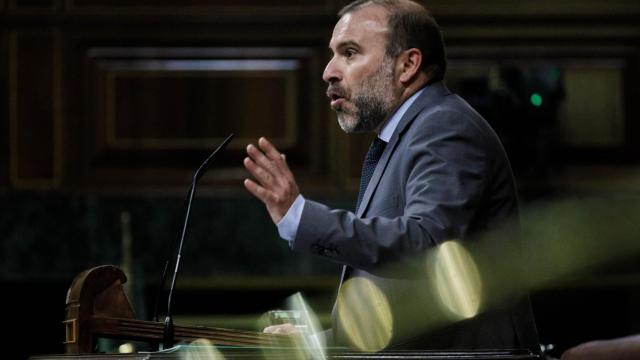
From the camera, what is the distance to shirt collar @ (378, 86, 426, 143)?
2.48m

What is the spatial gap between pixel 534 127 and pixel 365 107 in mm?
2343

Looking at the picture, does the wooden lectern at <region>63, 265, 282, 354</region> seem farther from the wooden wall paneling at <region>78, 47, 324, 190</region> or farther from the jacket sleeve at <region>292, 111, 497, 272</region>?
the wooden wall paneling at <region>78, 47, 324, 190</region>

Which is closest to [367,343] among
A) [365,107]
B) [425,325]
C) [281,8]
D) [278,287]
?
[425,325]

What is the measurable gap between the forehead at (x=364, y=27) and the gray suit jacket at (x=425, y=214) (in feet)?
0.57

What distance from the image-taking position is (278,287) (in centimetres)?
461

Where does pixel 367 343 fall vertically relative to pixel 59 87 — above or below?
below

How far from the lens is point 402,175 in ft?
7.38

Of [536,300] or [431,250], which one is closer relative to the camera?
[431,250]

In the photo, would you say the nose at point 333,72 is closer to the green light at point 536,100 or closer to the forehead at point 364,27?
the forehead at point 364,27

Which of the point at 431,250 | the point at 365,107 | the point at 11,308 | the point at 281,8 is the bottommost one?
the point at 11,308

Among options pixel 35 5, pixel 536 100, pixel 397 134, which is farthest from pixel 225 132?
pixel 397 134

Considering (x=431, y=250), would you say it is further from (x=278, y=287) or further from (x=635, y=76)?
(x=635, y=76)

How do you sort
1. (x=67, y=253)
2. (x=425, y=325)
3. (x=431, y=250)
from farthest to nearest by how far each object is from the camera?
1. (x=67, y=253)
2. (x=425, y=325)
3. (x=431, y=250)

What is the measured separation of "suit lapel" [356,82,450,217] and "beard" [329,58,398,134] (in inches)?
3.2
